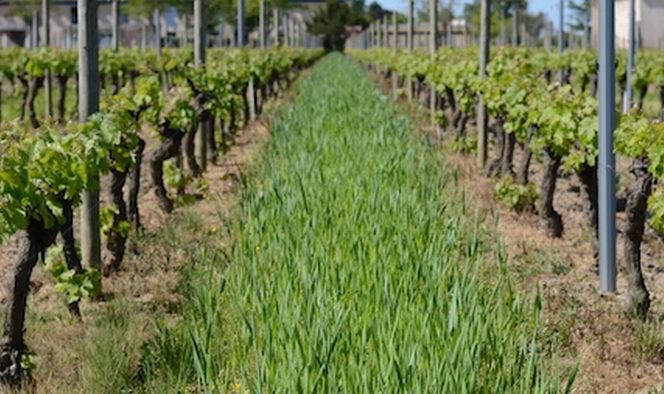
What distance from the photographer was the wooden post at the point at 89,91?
556 cm

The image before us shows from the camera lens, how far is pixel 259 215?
203 inches

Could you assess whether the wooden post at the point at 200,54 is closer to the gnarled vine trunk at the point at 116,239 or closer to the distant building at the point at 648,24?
the gnarled vine trunk at the point at 116,239

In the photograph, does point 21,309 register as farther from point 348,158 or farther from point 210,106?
point 210,106

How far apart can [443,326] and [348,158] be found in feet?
12.0

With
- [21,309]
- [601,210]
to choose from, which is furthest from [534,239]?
[21,309]

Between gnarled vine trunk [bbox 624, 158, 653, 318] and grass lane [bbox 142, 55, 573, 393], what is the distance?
63 centimetres

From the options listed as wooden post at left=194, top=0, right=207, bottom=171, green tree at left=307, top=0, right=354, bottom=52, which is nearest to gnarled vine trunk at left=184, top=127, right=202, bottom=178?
Answer: wooden post at left=194, top=0, right=207, bottom=171

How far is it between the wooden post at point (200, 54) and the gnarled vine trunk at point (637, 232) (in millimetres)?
5556

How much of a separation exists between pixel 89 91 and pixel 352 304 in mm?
2544

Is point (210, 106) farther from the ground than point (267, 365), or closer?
farther from the ground

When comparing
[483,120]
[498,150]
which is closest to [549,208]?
[498,150]

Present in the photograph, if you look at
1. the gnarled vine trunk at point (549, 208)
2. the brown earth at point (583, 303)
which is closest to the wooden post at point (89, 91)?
the brown earth at point (583, 303)

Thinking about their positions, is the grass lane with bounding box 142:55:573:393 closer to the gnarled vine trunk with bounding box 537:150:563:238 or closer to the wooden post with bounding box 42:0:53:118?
the gnarled vine trunk with bounding box 537:150:563:238

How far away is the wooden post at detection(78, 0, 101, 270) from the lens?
5559 mm
